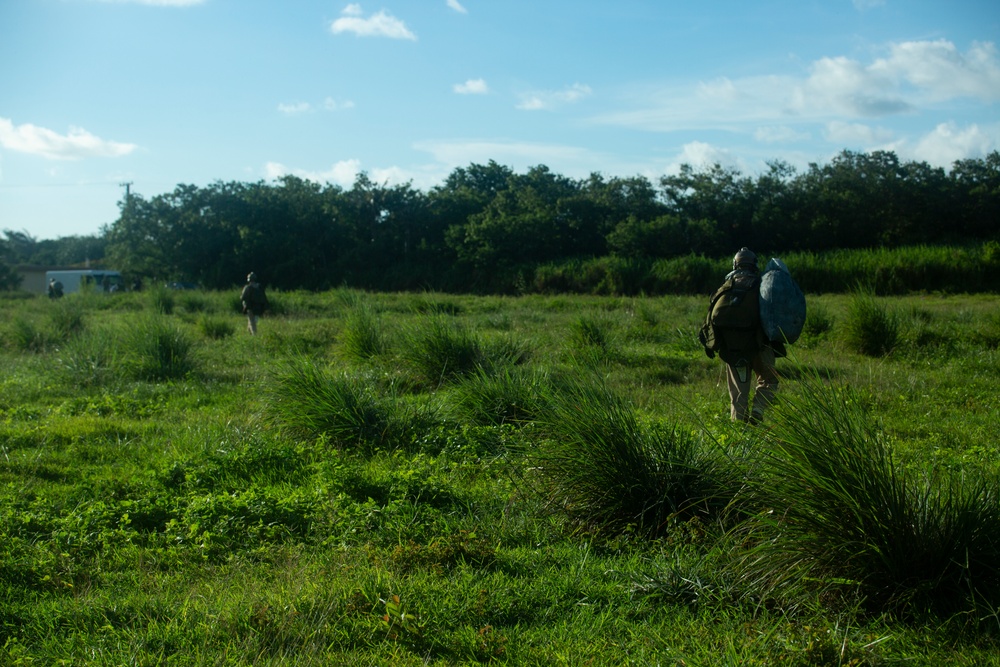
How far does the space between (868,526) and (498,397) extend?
420 cm

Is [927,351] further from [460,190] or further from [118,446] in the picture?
[460,190]

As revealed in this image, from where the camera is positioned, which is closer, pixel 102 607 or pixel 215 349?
pixel 102 607

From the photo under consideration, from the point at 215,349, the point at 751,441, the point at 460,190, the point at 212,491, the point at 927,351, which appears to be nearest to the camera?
the point at 751,441

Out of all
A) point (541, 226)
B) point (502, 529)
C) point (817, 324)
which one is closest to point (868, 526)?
point (502, 529)

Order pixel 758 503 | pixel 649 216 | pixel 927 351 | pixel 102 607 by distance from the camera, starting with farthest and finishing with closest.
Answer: pixel 649 216
pixel 927 351
pixel 758 503
pixel 102 607

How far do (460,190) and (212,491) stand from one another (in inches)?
1779

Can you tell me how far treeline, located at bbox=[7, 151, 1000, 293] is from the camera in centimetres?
3847

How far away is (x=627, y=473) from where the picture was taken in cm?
A: 505

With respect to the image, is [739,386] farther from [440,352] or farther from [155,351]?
[155,351]

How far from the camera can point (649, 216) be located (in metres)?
42.3

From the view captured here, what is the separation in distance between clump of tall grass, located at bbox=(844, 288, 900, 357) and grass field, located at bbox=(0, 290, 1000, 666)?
3.71m

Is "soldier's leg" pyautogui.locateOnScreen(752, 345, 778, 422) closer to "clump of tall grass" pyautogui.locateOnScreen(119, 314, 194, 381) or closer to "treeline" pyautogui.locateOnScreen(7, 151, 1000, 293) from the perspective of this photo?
"clump of tall grass" pyautogui.locateOnScreen(119, 314, 194, 381)

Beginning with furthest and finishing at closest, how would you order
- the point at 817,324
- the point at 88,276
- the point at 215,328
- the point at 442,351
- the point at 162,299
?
the point at 88,276 → the point at 162,299 → the point at 215,328 → the point at 817,324 → the point at 442,351

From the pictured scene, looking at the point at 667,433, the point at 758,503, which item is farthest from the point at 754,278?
the point at 758,503
